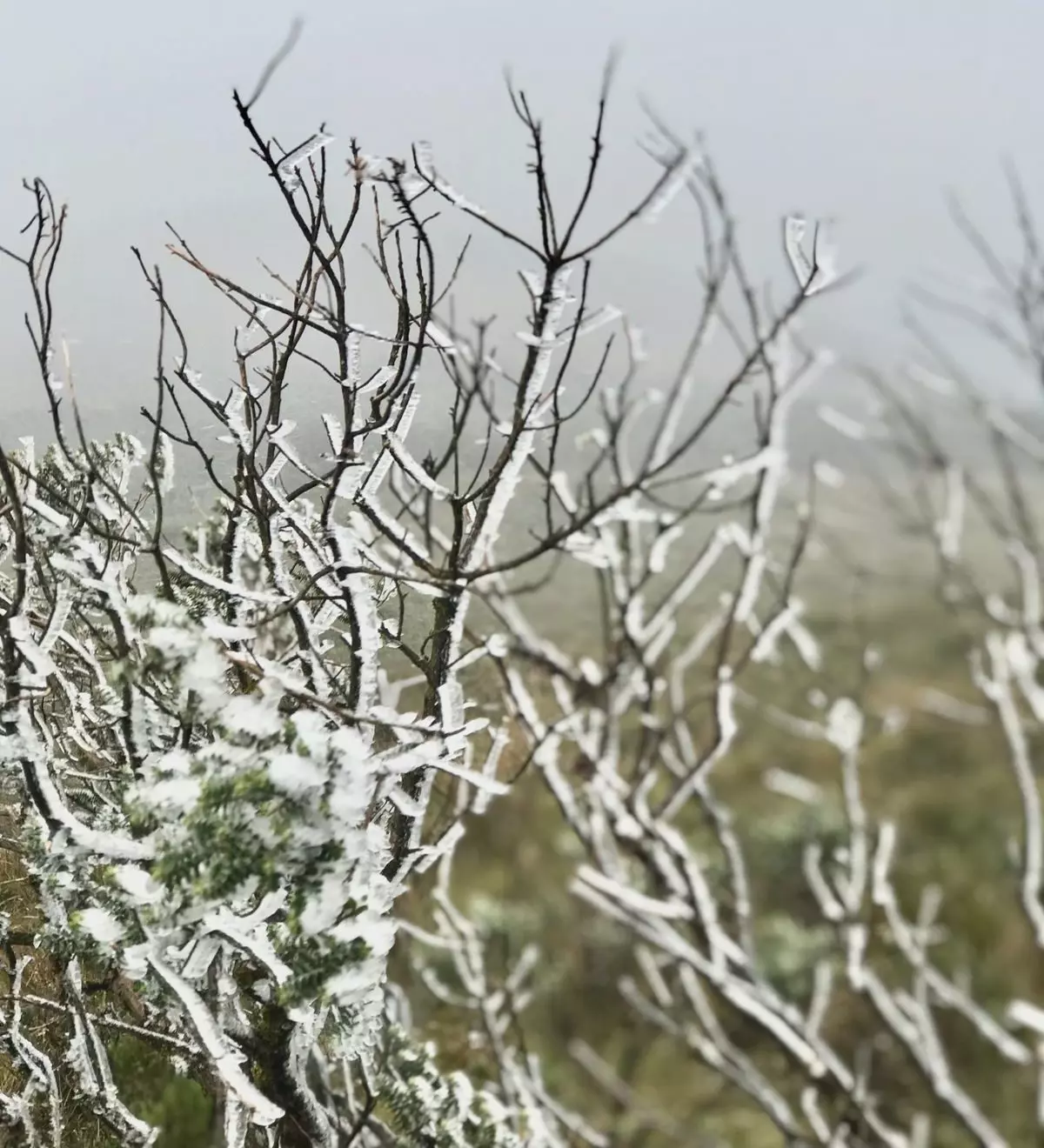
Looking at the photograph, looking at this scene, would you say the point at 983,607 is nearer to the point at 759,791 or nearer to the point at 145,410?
the point at 145,410

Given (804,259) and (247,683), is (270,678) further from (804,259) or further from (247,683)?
(804,259)

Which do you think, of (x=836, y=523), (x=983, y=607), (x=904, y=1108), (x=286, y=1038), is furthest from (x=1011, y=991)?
(x=286, y=1038)

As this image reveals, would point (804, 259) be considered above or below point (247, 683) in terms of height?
above

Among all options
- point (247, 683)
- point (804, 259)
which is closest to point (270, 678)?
point (247, 683)

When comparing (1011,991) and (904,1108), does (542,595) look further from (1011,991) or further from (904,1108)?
(1011,991)

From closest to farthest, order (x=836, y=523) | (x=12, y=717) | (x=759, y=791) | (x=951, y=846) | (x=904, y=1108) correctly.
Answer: (x=12, y=717)
(x=836, y=523)
(x=904, y=1108)
(x=951, y=846)
(x=759, y=791)

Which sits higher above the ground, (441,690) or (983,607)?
(983,607)

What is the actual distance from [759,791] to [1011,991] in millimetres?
792

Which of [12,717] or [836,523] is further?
[836,523]

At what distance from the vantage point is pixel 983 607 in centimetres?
108

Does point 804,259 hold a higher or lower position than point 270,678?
higher

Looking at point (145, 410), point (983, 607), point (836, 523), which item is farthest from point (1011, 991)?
point (145, 410)

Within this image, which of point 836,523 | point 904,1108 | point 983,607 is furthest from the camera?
point 904,1108

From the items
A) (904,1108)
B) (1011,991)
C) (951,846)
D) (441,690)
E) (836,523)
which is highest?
(836,523)
